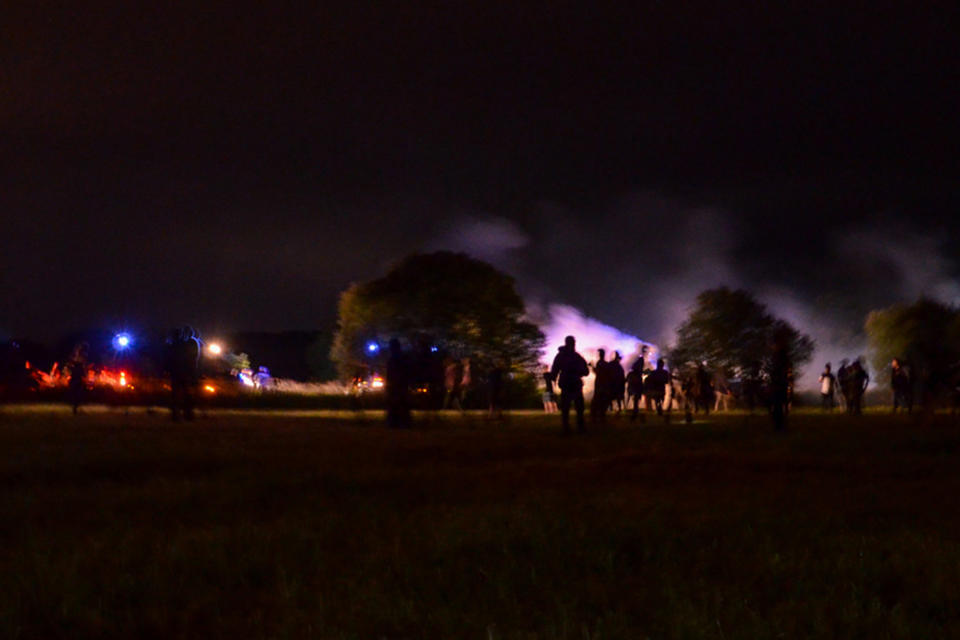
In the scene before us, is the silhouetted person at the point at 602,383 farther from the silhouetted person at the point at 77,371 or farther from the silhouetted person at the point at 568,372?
the silhouetted person at the point at 77,371

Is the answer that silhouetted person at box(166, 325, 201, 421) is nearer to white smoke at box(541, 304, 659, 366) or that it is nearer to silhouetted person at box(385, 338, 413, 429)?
silhouetted person at box(385, 338, 413, 429)

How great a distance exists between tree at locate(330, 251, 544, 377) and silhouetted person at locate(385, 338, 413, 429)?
3557 centimetres

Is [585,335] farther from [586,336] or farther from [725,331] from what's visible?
[725,331]

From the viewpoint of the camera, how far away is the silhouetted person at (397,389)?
2361cm

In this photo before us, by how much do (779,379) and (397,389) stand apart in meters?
7.66

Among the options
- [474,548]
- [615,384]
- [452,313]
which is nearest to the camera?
[474,548]

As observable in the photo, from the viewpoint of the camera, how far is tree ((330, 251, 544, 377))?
6097cm

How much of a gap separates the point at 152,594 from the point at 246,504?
137 inches

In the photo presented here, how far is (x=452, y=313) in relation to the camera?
61.6 metres

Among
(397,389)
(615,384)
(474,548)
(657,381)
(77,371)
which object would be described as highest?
(657,381)

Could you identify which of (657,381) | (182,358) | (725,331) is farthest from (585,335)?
(182,358)

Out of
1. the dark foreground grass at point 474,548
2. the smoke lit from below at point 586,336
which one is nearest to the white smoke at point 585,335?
the smoke lit from below at point 586,336

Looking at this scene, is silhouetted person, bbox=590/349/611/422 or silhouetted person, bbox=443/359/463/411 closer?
silhouetted person, bbox=590/349/611/422

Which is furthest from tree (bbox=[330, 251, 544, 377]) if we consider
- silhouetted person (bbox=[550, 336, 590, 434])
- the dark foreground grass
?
the dark foreground grass
